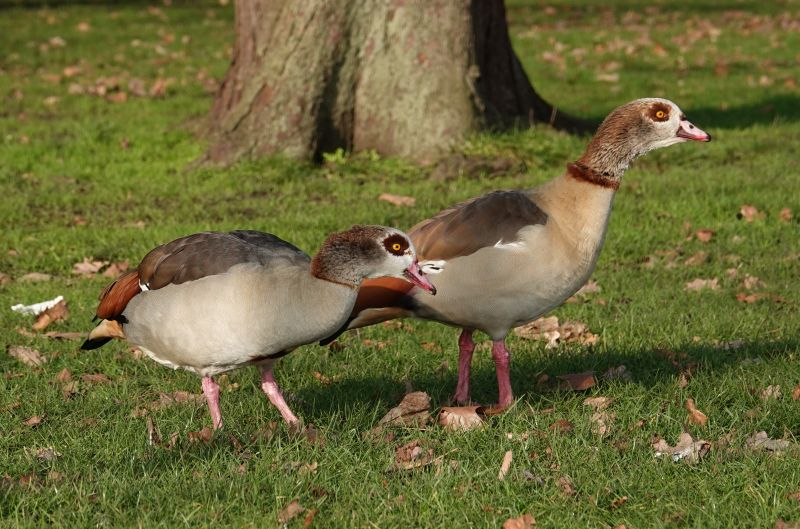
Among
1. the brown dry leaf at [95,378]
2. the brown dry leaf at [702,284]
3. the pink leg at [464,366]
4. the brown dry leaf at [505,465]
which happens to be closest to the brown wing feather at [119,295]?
the brown dry leaf at [95,378]

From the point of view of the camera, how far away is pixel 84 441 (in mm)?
5332

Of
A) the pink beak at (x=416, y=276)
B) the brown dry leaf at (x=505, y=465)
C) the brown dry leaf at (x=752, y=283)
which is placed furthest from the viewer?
the brown dry leaf at (x=752, y=283)

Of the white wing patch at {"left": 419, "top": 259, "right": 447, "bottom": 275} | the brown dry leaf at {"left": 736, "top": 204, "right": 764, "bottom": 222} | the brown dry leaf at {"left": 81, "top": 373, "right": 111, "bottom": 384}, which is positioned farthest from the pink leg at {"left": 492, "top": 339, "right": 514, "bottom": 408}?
the brown dry leaf at {"left": 736, "top": 204, "right": 764, "bottom": 222}

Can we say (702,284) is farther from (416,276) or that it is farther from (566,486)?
(566,486)

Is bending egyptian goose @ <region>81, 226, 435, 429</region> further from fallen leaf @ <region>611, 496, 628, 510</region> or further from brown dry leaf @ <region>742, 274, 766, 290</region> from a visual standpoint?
brown dry leaf @ <region>742, 274, 766, 290</region>

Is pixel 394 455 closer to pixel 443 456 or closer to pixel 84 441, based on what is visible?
pixel 443 456

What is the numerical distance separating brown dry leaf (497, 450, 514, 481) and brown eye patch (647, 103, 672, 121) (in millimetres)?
1997

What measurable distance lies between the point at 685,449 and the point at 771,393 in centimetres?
97

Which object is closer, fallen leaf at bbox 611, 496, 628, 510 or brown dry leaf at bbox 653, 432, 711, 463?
fallen leaf at bbox 611, 496, 628, 510

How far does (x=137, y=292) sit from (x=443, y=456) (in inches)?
67.9

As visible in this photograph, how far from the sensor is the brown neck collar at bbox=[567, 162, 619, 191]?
5.88m

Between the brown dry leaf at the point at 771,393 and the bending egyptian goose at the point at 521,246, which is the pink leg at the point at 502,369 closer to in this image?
the bending egyptian goose at the point at 521,246

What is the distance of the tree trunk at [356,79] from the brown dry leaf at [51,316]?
13.4ft

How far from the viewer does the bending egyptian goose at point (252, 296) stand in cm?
509
